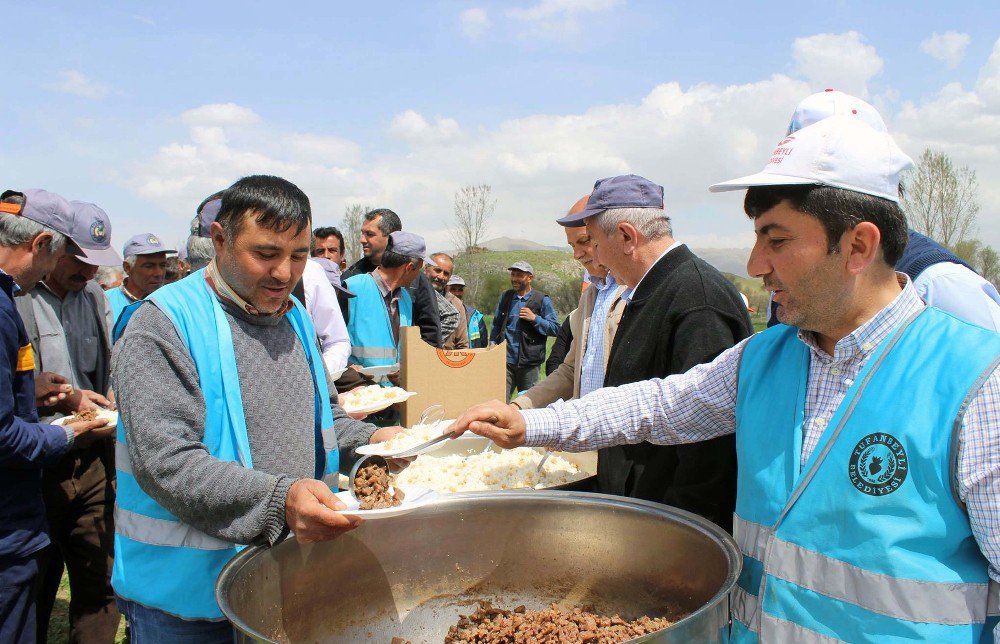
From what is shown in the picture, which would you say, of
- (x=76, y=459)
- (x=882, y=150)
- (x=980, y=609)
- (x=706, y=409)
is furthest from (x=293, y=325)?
(x=76, y=459)

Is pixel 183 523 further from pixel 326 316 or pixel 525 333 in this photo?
pixel 525 333

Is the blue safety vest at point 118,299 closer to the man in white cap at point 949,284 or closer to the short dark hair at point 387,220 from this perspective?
the short dark hair at point 387,220

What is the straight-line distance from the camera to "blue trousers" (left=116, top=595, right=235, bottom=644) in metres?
2.09

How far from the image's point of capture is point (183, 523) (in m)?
2.04

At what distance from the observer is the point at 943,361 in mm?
1527

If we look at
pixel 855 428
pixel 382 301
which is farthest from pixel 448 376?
pixel 855 428

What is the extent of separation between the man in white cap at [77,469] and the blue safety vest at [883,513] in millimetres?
3468

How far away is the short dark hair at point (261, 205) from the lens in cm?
219

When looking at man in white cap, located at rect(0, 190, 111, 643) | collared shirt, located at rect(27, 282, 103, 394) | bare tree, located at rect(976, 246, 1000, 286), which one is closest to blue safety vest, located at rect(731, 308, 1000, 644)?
man in white cap, located at rect(0, 190, 111, 643)

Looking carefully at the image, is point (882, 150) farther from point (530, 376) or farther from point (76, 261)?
point (530, 376)

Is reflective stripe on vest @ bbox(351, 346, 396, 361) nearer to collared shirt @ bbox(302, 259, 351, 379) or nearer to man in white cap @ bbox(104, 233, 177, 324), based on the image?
collared shirt @ bbox(302, 259, 351, 379)

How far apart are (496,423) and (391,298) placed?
4106mm

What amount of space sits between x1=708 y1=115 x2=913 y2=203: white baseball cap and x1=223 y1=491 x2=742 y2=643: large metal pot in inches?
34.1

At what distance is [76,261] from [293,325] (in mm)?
2437
